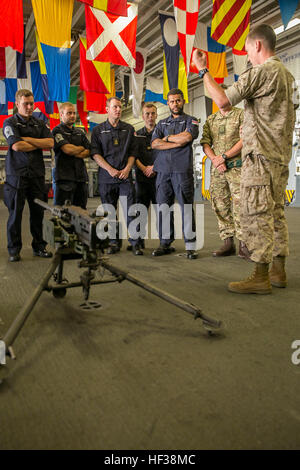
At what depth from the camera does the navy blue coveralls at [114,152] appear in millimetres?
3193

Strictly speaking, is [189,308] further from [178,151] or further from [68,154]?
[68,154]

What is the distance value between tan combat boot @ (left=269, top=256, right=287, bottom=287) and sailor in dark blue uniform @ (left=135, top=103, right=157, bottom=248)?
1.57m

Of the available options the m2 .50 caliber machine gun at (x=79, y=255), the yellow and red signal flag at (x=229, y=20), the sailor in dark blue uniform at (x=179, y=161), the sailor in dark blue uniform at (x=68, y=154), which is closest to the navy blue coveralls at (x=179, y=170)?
the sailor in dark blue uniform at (x=179, y=161)

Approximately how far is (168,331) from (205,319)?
183 mm

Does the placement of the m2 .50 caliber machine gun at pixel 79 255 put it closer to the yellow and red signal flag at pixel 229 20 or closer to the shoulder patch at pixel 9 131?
the shoulder patch at pixel 9 131

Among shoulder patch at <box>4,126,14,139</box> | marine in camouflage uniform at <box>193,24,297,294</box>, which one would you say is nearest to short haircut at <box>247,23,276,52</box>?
marine in camouflage uniform at <box>193,24,297,294</box>

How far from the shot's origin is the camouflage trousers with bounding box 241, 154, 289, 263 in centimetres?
192

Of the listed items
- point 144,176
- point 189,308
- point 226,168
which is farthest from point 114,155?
point 189,308

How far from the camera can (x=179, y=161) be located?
3.02 meters

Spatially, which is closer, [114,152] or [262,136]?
[262,136]

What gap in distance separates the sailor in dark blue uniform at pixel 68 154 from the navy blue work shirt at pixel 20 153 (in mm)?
240

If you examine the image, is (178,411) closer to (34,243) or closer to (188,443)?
(188,443)

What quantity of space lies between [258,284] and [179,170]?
142cm

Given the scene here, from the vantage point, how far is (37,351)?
4.25 ft
